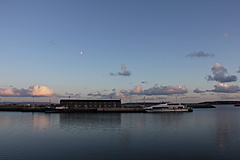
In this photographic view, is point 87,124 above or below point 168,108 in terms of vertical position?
below

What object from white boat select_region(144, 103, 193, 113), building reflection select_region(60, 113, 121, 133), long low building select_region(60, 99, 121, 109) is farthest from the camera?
long low building select_region(60, 99, 121, 109)

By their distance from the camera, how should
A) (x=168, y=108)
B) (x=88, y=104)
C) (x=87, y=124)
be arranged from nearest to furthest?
(x=87, y=124) → (x=168, y=108) → (x=88, y=104)

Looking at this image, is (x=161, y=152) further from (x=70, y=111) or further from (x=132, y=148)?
(x=70, y=111)

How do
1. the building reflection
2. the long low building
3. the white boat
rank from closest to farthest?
1. the building reflection
2. the white boat
3. the long low building

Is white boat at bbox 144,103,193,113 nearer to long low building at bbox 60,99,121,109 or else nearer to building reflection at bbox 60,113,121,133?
long low building at bbox 60,99,121,109

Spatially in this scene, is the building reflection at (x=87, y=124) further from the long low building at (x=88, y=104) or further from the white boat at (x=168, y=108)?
the long low building at (x=88, y=104)

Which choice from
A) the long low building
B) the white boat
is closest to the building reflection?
the white boat

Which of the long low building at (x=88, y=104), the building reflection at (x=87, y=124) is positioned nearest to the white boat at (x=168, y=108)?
the long low building at (x=88, y=104)

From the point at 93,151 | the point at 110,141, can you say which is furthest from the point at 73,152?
the point at 110,141

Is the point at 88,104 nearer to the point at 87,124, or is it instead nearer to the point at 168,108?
the point at 168,108

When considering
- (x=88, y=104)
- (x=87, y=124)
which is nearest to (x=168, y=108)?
(x=88, y=104)

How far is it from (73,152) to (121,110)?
110 meters

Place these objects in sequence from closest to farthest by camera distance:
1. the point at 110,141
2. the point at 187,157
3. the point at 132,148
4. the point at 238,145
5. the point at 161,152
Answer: the point at 187,157 → the point at 161,152 → the point at 132,148 → the point at 238,145 → the point at 110,141

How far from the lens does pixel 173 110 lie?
143m
